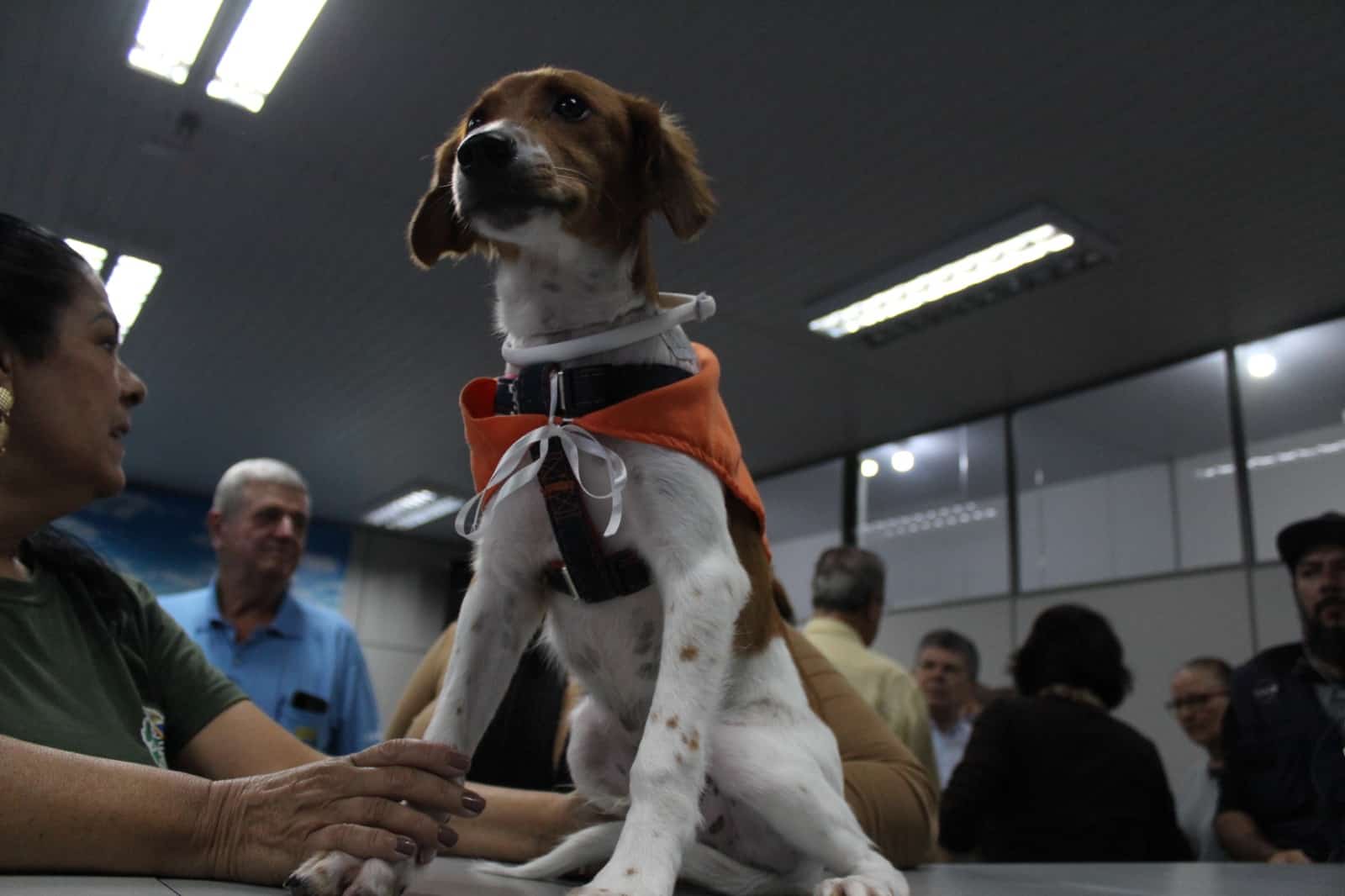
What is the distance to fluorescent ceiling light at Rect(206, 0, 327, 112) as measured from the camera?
11.7 feet

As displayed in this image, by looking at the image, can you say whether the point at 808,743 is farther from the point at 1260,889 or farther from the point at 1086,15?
the point at 1086,15

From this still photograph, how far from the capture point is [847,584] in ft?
10.8

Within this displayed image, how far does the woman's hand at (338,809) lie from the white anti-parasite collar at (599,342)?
454mm

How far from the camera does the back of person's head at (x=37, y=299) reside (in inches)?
51.3

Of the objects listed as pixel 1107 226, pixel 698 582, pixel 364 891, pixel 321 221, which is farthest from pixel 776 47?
pixel 364 891

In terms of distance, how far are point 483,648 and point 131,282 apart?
5.21 m

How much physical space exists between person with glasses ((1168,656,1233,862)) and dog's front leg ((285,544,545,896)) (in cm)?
291

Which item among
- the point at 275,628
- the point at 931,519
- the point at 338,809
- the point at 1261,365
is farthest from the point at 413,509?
the point at 338,809

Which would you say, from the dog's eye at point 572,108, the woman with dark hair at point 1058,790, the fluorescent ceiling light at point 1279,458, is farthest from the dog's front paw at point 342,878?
the fluorescent ceiling light at point 1279,458

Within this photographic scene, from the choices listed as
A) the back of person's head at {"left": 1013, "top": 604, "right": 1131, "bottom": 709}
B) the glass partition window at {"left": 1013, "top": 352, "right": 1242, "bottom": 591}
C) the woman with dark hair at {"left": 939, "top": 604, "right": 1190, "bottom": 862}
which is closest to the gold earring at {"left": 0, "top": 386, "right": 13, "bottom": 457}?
the woman with dark hair at {"left": 939, "top": 604, "right": 1190, "bottom": 862}

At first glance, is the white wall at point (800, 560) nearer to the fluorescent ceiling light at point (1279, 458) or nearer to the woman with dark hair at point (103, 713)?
the fluorescent ceiling light at point (1279, 458)

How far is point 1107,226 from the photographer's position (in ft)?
15.6

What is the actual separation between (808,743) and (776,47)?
2.98 m

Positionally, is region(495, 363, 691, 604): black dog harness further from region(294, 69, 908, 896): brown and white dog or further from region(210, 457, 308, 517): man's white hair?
region(210, 457, 308, 517): man's white hair
